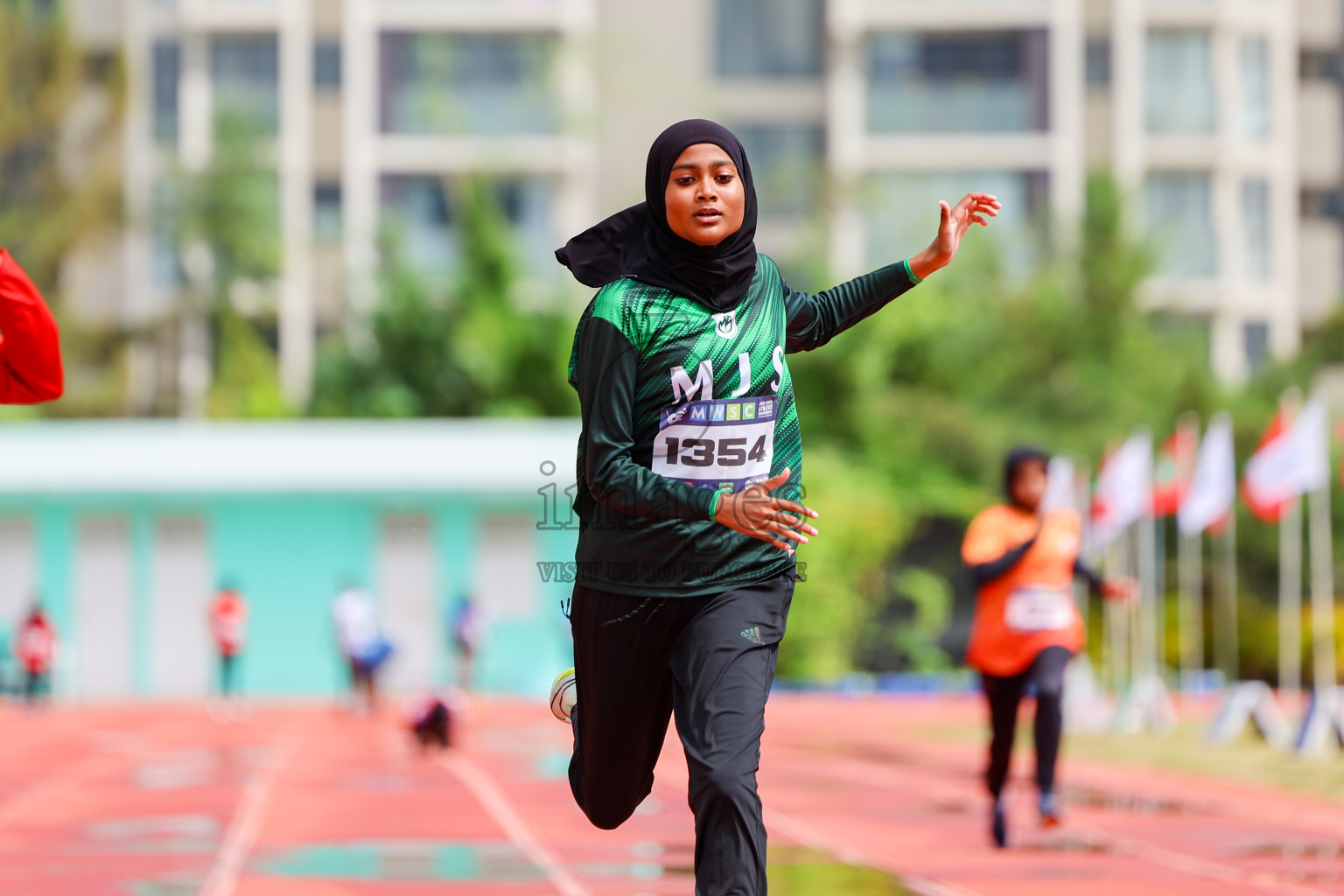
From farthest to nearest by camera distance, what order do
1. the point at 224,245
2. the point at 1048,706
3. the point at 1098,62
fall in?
the point at 1098,62
the point at 224,245
the point at 1048,706

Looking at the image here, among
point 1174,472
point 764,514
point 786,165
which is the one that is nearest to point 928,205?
point 786,165

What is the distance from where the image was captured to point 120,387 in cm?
4594

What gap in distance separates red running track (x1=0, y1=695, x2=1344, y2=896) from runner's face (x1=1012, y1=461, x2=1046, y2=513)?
163 centimetres

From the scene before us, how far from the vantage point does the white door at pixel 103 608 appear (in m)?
29.0

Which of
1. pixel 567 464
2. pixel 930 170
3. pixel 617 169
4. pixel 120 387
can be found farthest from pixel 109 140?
pixel 567 464

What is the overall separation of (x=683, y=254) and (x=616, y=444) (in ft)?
1.74

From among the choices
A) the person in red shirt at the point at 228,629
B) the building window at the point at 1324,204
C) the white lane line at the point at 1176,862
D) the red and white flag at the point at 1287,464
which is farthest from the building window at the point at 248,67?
the white lane line at the point at 1176,862

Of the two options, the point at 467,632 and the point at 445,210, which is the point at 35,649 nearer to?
the point at 467,632

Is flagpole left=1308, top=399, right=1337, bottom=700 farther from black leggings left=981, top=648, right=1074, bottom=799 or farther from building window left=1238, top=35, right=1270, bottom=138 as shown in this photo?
building window left=1238, top=35, right=1270, bottom=138

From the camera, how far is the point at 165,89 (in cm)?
4912

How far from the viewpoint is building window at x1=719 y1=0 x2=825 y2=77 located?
49.2m

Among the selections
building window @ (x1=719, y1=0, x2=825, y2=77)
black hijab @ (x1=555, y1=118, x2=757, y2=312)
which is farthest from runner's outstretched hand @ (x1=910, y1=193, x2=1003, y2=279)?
building window @ (x1=719, y1=0, x2=825, y2=77)

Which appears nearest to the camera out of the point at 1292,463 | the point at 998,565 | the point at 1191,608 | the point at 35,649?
the point at 998,565

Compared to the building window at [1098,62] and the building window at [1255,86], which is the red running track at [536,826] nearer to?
the building window at [1098,62]
